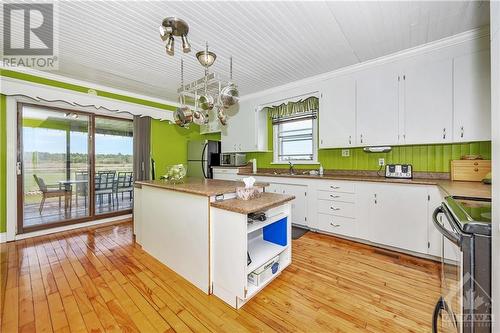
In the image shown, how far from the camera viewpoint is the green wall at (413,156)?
7.96 feet

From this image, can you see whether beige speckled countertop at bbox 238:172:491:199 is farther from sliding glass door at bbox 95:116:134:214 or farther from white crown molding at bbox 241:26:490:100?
sliding glass door at bbox 95:116:134:214

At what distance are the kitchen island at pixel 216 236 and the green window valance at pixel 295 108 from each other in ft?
7.52

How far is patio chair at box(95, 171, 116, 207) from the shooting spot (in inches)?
158

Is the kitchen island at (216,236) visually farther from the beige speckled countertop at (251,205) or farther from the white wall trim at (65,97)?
the white wall trim at (65,97)

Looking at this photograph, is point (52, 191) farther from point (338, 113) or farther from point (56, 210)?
point (338, 113)

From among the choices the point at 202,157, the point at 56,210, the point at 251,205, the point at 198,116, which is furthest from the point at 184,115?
the point at 56,210

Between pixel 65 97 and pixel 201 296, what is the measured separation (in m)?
3.69

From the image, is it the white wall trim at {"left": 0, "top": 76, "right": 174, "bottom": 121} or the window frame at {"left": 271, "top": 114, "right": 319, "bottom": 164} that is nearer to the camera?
the white wall trim at {"left": 0, "top": 76, "right": 174, "bottom": 121}

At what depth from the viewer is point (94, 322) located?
1507mm

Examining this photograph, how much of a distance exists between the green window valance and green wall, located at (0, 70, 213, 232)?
1.95m

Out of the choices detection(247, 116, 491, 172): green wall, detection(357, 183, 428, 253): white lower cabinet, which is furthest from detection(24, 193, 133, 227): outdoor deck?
detection(357, 183, 428, 253): white lower cabinet

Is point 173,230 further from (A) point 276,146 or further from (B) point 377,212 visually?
(A) point 276,146

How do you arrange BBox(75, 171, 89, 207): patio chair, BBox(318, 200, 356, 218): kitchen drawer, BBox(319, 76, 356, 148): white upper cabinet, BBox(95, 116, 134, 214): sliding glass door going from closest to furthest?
BBox(318, 200, 356, 218): kitchen drawer, BBox(319, 76, 356, 148): white upper cabinet, BBox(75, 171, 89, 207): patio chair, BBox(95, 116, 134, 214): sliding glass door

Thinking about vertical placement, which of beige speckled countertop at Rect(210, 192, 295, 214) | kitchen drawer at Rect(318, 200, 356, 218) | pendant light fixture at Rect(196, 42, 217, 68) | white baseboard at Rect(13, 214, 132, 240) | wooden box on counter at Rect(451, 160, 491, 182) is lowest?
white baseboard at Rect(13, 214, 132, 240)
